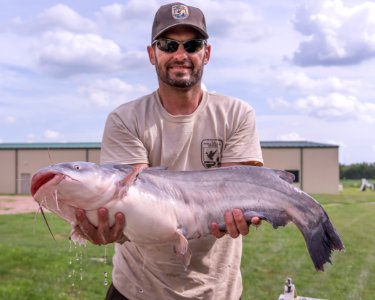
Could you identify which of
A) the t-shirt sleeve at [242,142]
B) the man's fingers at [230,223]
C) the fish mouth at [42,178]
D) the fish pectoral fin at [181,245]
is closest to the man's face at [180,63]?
the t-shirt sleeve at [242,142]

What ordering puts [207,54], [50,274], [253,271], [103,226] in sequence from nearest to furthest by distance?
[103,226]
[207,54]
[50,274]
[253,271]

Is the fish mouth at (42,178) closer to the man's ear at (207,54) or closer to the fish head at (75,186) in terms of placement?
the fish head at (75,186)

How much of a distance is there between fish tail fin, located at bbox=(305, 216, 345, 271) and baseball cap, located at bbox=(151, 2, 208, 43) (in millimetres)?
1558

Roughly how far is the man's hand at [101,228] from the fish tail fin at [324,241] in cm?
120

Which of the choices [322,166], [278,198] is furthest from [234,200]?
[322,166]

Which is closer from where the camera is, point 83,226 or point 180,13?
point 83,226

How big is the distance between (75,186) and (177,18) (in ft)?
4.96

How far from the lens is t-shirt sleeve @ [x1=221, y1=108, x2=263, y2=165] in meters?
3.84

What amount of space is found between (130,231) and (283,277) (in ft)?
24.2

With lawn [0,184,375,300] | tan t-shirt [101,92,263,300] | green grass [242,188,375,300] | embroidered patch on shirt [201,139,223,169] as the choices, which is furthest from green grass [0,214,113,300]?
embroidered patch on shirt [201,139,223,169]

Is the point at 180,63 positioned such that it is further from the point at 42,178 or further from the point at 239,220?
the point at 42,178

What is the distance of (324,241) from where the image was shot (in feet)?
11.3

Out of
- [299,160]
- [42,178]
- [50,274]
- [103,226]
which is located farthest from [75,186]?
[299,160]

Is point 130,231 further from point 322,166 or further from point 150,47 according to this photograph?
point 322,166
